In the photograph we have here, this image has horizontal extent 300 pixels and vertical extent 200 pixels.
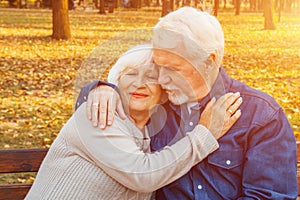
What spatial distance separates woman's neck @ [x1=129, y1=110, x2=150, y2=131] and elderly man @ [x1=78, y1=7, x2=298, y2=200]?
9 centimetres

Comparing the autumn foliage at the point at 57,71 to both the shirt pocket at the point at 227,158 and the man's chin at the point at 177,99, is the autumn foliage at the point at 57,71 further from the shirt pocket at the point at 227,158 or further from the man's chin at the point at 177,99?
the shirt pocket at the point at 227,158

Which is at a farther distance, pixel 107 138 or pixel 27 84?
pixel 27 84

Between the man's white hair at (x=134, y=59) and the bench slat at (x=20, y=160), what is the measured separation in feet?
3.29

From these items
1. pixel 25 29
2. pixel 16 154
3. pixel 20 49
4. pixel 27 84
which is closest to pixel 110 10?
pixel 25 29

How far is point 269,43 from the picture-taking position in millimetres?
21297

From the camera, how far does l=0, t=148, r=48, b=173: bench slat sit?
11.7 ft

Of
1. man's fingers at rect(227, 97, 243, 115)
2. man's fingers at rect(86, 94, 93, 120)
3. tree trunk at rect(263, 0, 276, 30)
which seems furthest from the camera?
tree trunk at rect(263, 0, 276, 30)

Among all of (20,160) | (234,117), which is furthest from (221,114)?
(20,160)

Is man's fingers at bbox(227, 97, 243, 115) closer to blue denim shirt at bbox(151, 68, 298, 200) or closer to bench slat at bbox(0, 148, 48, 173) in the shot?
blue denim shirt at bbox(151, 68, 298, 200)

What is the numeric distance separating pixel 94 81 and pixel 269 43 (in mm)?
18856

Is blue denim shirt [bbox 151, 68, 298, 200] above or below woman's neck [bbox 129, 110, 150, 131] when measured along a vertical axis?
below

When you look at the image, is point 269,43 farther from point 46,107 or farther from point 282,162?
point 282,162

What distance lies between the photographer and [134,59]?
9.09 feet

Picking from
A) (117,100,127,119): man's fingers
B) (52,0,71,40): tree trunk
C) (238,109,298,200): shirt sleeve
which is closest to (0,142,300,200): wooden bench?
(117,100,127,119): man's fingers
